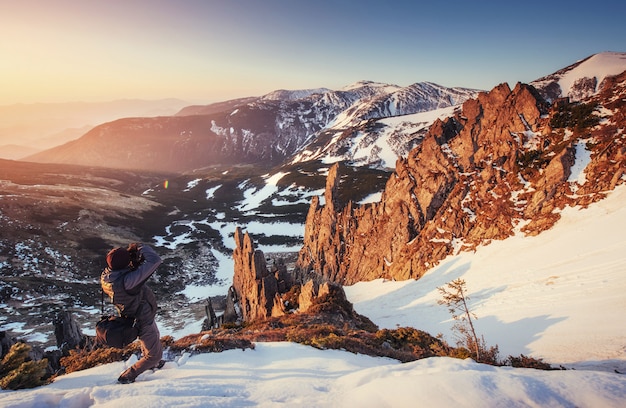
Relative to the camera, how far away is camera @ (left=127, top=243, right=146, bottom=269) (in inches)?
266

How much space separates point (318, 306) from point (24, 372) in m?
16.0

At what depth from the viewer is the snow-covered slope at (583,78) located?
14400 centimetres

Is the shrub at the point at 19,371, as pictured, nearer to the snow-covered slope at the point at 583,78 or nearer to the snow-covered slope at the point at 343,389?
the snow-covered slope at the point at 343,389

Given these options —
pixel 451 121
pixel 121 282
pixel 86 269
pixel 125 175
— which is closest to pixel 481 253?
pixel 451 121

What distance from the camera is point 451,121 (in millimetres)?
47188

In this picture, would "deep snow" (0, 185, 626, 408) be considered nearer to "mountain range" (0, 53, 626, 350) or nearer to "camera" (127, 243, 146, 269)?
"camera" (127, 243, 146, 269)

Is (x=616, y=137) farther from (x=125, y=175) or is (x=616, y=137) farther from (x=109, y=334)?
(x=125, y=175)

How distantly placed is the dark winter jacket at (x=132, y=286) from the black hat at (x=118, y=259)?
4.3 inches

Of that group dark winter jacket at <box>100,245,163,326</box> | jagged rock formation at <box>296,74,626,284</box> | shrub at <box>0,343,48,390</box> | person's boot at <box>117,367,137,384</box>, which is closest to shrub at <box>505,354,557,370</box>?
person's boot at <box>117,367,137,384</box>

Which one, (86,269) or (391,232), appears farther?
(86,269)

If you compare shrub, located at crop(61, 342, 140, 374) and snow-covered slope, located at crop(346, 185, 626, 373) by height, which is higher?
shrub, located at crop(61, 342, 140, 374)

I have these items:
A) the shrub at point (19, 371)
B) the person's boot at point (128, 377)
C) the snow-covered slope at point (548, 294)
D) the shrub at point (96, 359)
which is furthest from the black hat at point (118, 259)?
the snow-covered slope at point (548, 294)

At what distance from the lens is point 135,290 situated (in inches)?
265

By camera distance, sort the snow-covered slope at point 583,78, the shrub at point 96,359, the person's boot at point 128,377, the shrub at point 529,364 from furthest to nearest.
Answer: the snow-covered slope at point 583,78
the shrub at point 529,364
the shrub at point 96,359
the person's boot at point 128,377
